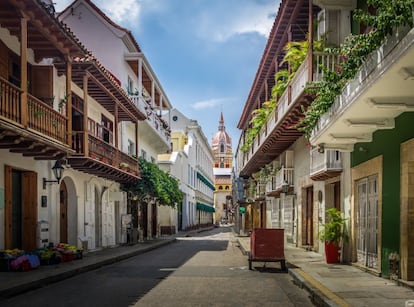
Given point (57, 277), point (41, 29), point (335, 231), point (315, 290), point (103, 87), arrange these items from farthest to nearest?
point (103, 87)
point (335, 231)
point (41, 29)
point (57, 277)
point (315, 290)

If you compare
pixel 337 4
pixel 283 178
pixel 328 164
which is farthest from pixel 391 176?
pixel 283 178

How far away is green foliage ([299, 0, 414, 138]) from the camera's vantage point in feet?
21.1

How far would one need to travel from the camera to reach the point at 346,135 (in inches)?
440

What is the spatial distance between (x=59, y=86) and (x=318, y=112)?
28.8ft

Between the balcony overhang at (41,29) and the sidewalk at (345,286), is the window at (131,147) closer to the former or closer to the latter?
the balcony overhang at (41,29)

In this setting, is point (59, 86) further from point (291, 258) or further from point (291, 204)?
point (291, 204)

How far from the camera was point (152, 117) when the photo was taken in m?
29.1

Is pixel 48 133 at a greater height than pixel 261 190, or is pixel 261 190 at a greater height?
pixel 48 133

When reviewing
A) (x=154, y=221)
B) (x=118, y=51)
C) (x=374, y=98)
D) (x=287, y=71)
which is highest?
(x=118, y=51)

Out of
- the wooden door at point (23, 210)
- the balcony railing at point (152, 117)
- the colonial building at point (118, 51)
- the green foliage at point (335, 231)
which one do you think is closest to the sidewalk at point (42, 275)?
the wooden door at point (23, 210)

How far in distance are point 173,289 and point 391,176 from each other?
4.58 metres

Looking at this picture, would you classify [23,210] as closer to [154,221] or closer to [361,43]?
[361,43]

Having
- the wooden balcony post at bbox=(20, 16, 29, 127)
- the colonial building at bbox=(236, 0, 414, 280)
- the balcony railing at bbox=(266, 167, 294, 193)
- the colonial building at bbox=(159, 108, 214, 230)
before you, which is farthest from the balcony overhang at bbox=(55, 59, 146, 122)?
the colonial building at bbox=(159, 108, 214, 230)

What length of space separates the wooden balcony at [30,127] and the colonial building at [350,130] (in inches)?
233
